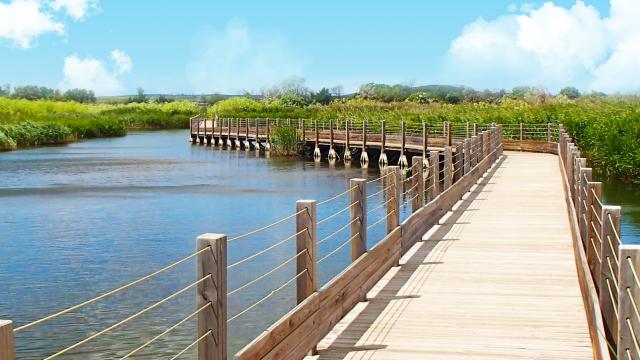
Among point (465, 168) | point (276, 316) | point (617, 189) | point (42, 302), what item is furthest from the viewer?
point (617, 189)

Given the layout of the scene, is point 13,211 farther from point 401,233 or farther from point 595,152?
point 595,152

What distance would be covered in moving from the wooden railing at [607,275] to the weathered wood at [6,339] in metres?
3.18

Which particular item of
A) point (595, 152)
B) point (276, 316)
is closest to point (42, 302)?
point (276, 316)

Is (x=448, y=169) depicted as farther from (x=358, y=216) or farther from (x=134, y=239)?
(x=358, y=216)

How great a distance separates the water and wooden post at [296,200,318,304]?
433 cm

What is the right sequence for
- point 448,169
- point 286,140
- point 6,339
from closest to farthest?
point 6,339
point 448,169
point 286,140

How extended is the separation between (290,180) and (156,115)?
74.4 m

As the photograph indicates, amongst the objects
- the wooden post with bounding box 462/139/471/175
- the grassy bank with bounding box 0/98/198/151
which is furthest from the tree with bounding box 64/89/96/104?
the wooden post with bounding box 462/139/471/175

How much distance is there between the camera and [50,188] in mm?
30703

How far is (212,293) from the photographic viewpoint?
5074 millimetres

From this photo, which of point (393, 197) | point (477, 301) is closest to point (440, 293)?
point (477, 301)

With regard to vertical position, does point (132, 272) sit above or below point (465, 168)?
below

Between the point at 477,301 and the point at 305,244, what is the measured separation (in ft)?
7.65

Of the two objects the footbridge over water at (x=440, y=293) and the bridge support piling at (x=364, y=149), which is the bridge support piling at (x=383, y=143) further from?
the footbridge over water at (x=440, y=293)
